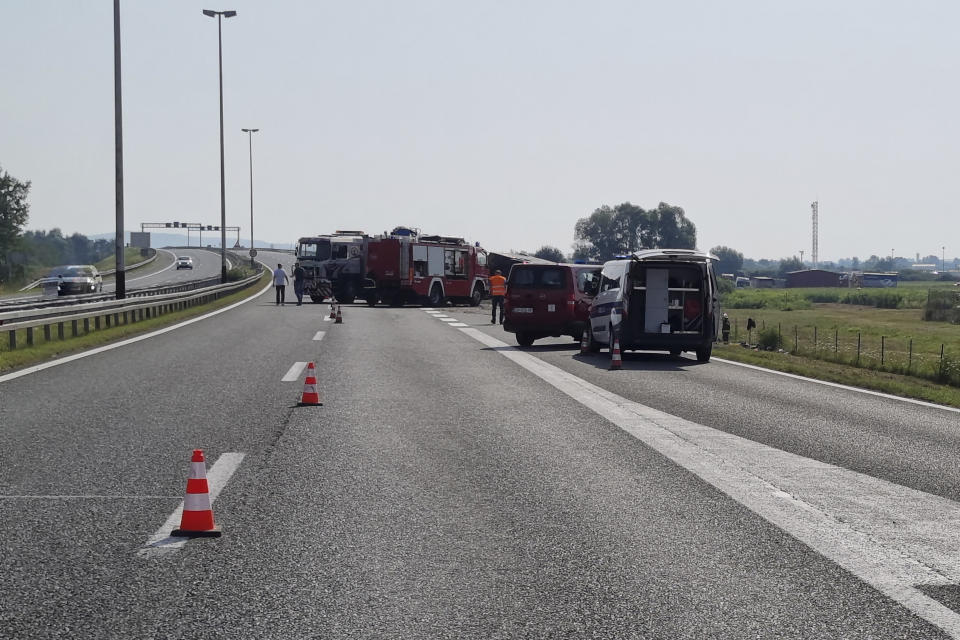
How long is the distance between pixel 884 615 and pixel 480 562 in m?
1.94

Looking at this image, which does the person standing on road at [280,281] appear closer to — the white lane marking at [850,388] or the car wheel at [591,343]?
the car wheel at [591,343]

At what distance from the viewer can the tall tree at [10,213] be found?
107m

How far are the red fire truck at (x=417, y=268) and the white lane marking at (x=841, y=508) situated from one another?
33.9 metres

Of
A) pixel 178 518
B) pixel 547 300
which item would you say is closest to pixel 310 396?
pixel 178 518

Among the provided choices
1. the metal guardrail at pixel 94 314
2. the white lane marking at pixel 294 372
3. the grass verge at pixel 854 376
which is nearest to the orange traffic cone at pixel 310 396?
the white lane marking at pixel 294 372

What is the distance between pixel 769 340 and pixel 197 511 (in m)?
23.0

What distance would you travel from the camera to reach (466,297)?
48062 mm

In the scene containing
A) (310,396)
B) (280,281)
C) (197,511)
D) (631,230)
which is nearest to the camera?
(197,511)

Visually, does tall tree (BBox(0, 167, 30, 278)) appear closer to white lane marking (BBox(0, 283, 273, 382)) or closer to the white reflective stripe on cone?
white lane marking (BBox(0, 283, 273, 382))

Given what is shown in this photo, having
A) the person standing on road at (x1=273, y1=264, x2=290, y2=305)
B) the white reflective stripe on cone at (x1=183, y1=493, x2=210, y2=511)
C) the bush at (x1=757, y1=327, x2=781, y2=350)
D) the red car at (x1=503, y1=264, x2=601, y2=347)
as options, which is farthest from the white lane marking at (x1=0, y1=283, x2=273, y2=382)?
the bush at (x1=757, y1=327, x2=781, y2=350)

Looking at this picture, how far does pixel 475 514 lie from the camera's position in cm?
678

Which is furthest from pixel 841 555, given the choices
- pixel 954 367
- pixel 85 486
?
pixel 954 367

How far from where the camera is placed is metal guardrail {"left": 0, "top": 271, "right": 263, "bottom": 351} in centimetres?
1936

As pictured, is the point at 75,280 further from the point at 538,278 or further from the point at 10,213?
the point at 10,213
